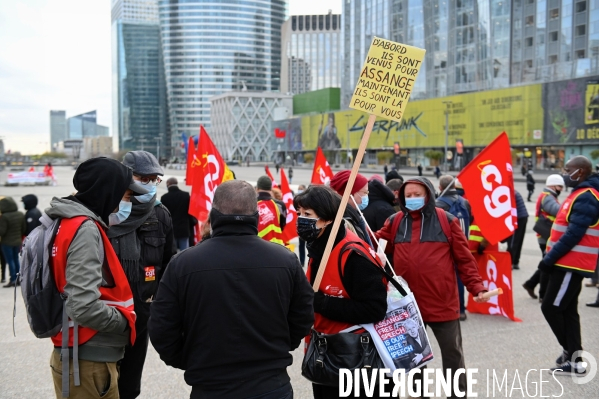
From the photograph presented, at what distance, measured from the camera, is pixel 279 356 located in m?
2.55

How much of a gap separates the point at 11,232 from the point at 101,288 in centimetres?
771

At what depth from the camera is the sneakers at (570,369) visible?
5020mm

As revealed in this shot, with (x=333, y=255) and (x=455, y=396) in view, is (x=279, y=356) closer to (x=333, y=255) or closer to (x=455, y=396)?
(x=333, y=255)

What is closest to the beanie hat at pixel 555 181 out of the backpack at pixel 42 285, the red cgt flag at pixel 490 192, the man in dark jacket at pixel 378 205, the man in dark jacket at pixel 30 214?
the red cgt flag at pixel 490 192

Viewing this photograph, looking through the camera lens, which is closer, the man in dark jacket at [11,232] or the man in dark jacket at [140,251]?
the man in dark jacket at [140,251]

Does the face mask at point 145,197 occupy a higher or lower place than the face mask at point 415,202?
higher

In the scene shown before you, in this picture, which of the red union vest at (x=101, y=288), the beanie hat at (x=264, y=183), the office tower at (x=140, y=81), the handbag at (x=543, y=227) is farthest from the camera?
the office tower at (x=140, y=81)

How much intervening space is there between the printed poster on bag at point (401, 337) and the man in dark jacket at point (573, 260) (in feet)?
7.68

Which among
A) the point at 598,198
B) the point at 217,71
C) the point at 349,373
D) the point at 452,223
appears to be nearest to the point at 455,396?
the point at 452,223

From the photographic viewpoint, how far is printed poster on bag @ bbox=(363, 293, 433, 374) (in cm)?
303

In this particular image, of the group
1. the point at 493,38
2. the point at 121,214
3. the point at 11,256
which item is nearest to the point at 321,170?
the point at 11,256

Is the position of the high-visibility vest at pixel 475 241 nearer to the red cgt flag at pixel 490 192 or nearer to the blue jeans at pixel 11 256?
the red cgt flag at pixel 490 192

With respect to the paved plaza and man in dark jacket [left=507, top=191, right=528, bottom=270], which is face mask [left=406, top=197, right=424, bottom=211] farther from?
man in dark jacket [left=507, top=191, right=528, bottom=270]

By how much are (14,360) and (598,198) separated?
5.79 metres
